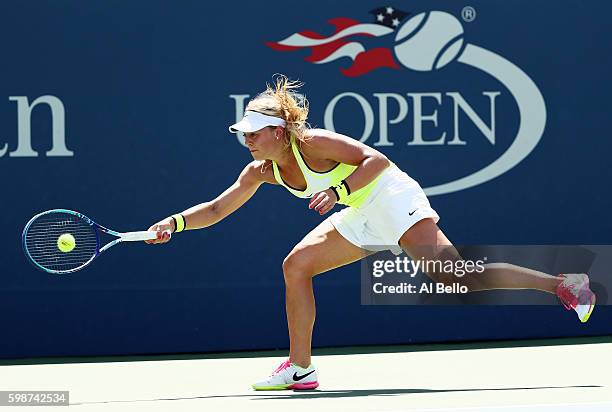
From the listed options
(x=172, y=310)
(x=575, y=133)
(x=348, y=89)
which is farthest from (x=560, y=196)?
(x=172, y=310)

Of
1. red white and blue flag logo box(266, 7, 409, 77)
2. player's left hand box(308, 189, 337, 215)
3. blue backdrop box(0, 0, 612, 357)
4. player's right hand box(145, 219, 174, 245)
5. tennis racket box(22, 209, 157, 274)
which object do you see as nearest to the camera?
player's left hand box(308, 189, 337, 215)

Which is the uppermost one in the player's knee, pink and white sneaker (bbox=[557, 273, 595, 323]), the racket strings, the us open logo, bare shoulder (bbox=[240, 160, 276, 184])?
the us open logo

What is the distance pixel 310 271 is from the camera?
575 cm

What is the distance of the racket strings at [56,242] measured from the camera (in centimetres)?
622

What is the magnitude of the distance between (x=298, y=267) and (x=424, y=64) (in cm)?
253

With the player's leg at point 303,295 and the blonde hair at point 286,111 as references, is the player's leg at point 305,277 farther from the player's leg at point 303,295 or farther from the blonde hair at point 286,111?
the blonde hair at point 286,111

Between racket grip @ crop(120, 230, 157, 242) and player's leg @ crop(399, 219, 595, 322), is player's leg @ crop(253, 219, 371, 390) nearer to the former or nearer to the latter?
player's leg @ crop(399, 219, 595, 322)

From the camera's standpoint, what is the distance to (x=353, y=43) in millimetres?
7746

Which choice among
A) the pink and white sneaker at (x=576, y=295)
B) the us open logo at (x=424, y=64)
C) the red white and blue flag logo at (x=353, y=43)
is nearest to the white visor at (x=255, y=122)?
the pink and white sneaker at (x=576, y=295)

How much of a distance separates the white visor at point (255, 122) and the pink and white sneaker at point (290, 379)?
1124mm

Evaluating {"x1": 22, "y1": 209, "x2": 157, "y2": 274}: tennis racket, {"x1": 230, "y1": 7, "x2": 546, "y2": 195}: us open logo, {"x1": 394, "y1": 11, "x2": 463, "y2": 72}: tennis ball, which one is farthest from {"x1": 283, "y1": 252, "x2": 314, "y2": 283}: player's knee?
{"x1": 394, "y1": 11, "x2": 463, "y2": 72}: tennis ball

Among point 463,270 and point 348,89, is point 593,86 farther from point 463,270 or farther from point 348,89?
point 463,270

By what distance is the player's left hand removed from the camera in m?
5.15

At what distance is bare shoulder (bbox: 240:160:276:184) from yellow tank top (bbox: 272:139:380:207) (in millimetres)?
62
